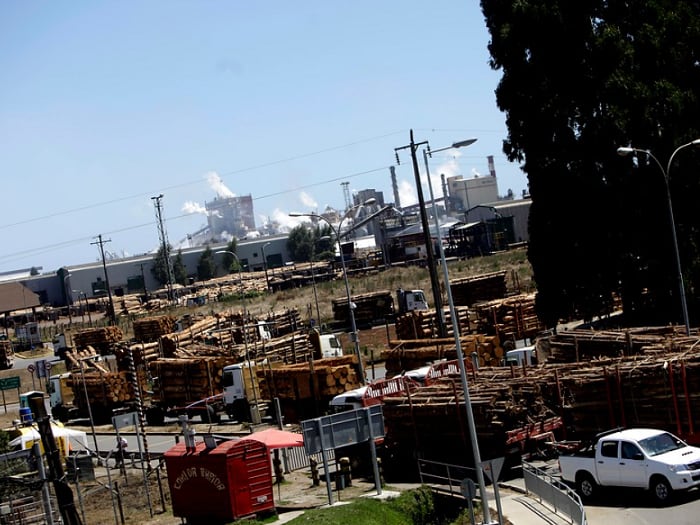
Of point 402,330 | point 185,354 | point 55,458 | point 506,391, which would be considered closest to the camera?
point 55,458

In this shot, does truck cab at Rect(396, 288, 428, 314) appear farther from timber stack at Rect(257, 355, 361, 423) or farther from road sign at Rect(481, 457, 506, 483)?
road sign at Rect(481, 457, 506, 483)

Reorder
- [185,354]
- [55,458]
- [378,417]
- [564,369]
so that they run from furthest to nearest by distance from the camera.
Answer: [185,354] → [564,369] → [378,417] → [55,458]

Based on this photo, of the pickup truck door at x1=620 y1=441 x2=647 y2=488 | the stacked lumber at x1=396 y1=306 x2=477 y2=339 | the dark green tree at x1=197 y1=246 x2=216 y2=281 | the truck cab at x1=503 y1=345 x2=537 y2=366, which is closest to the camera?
the pickup truck door at x1=620 y1=441 x2=647 y2=488

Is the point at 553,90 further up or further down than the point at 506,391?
further up

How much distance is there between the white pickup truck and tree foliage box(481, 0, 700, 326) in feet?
70.5

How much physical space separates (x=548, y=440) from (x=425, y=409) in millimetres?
3558

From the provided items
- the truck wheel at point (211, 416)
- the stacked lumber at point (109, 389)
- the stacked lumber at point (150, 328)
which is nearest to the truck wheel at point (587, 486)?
the truck wheel at point (211, 416)

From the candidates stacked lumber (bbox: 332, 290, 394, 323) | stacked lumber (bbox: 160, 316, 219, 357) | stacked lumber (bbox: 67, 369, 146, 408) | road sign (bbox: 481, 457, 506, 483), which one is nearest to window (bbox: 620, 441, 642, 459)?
road sign (bbox: 481, 457, 506, 483)

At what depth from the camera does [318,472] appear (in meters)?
28.9

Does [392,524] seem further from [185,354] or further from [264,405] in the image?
[185,354]

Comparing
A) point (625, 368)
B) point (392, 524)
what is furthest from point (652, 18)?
point (392, 524)

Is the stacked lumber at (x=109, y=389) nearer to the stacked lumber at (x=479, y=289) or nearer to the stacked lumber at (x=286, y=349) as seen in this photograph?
the stacked lumber at (x=286, y=349)

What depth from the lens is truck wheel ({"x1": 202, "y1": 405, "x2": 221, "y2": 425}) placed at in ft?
135

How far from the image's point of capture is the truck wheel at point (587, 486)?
71.6ft
